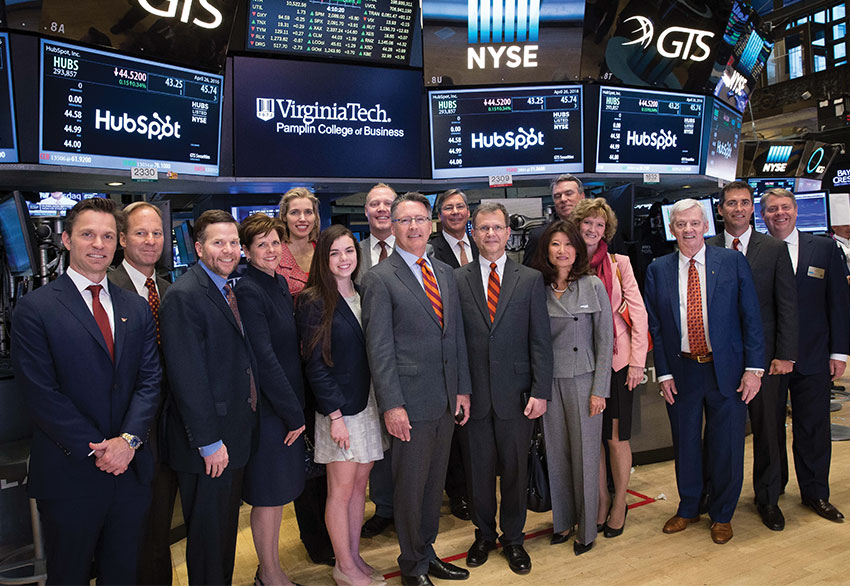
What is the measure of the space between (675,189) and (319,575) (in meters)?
5.06

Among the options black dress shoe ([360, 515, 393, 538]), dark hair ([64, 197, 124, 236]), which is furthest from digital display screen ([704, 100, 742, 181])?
dark hair ([64, 197, 124, 236])

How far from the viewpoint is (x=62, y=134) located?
139 inches

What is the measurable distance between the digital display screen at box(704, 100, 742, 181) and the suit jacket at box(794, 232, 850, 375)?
2226mm

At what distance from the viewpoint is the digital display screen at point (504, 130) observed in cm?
477

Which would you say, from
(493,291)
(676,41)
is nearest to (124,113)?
(493,291)

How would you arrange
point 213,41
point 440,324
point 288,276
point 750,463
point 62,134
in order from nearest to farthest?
1. point 440,324
2. point 288,276
3. point 62,134
4. point 213,41
5. point 750,463

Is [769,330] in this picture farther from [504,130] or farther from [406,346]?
[504,130]

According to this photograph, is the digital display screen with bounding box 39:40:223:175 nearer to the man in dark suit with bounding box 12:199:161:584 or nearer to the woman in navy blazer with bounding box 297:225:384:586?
the man in dark suit with bounding box 12:199:161:584

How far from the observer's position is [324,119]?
14.3 ft

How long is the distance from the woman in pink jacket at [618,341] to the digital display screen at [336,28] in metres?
2.08

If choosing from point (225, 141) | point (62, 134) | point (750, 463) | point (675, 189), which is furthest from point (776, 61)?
point (62, 134)

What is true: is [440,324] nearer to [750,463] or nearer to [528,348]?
[528,348]

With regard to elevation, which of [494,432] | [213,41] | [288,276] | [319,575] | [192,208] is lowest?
[319,575]

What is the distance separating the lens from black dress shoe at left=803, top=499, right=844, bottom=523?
3.39m
